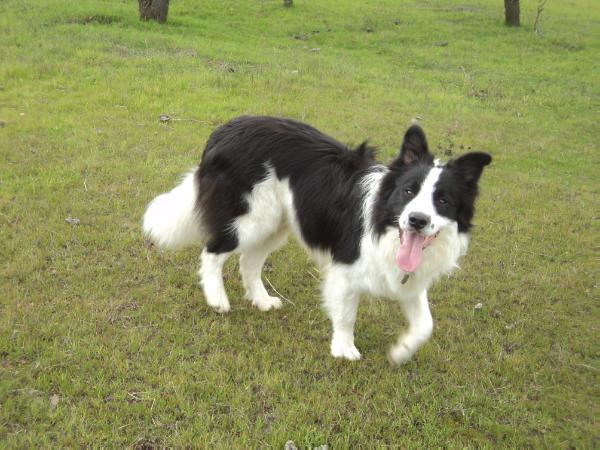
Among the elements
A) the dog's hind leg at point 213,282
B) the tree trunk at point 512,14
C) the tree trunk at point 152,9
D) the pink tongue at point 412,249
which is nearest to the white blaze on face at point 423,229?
the pink tongue at point 412,249

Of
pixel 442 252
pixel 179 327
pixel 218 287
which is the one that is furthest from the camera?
pixel 218 287

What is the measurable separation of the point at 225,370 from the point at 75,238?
7.73ft

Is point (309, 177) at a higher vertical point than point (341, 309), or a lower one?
higher

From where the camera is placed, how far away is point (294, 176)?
158 inches

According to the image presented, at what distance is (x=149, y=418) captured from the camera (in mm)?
3215

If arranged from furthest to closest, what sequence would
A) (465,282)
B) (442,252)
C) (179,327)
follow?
(465,282), (179,327), (442,252)

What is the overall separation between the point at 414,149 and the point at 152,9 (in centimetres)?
1332

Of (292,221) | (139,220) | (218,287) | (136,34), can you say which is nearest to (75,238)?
(139,220)


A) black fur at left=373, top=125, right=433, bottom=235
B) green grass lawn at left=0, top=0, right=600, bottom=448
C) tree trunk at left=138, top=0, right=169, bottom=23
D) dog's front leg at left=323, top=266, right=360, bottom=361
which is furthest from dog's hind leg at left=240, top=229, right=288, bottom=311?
tree trunk at left=138, top=0, right=169, bottom=23

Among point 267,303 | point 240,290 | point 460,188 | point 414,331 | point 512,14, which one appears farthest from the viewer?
point 512,14

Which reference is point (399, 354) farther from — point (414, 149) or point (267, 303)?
point (414, 149)

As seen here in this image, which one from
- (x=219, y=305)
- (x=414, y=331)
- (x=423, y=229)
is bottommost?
(x=219, y=305)

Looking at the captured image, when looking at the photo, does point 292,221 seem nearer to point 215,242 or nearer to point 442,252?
point 215,242

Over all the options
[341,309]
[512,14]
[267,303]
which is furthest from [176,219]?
[512,14]
